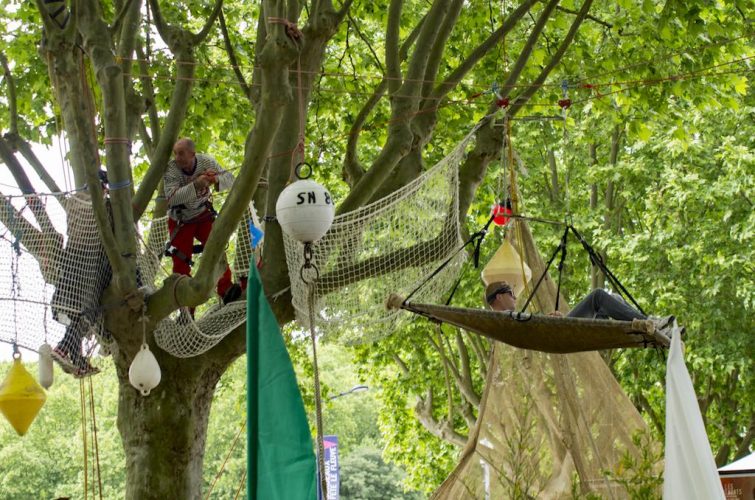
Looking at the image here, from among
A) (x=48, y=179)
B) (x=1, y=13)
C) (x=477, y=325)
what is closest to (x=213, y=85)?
(x=1, y=13)

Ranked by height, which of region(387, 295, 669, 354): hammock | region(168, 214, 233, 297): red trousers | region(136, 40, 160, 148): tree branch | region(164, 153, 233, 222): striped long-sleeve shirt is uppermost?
region(136, 40, 160, 148): tree branch

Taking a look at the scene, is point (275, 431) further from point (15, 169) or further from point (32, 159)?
point (32, 159)

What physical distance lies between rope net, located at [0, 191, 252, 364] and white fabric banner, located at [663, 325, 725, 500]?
8.73 ft

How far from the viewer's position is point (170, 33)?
6598mm

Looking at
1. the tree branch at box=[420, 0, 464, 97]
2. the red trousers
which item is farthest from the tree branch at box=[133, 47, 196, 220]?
the tree branch at box=[420, 0, 464, 97]

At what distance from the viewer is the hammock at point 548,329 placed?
4.11 metres

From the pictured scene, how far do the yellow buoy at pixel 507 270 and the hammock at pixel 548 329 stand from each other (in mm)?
1083

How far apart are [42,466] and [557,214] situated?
897 inches

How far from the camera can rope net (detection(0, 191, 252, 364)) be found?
5105 millimetres

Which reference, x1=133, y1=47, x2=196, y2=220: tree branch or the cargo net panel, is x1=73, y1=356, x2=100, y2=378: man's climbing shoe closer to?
the cargo net panel

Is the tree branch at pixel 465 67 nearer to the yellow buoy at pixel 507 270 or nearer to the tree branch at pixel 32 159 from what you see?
the yellow buoy at pixel 507 270

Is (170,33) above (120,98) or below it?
above

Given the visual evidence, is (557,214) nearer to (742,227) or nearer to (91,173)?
(742,227)

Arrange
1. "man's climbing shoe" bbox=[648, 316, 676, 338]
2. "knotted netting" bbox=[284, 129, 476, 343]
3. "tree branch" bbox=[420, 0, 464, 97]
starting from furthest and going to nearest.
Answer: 1. "tree branch" bbox=[420, 0, 464, 97]
2. "knotted netting" bbox=[284, 129, 476, 343]
3. "man's climbing shoe" bbox=[648, 316, 676, 338]
